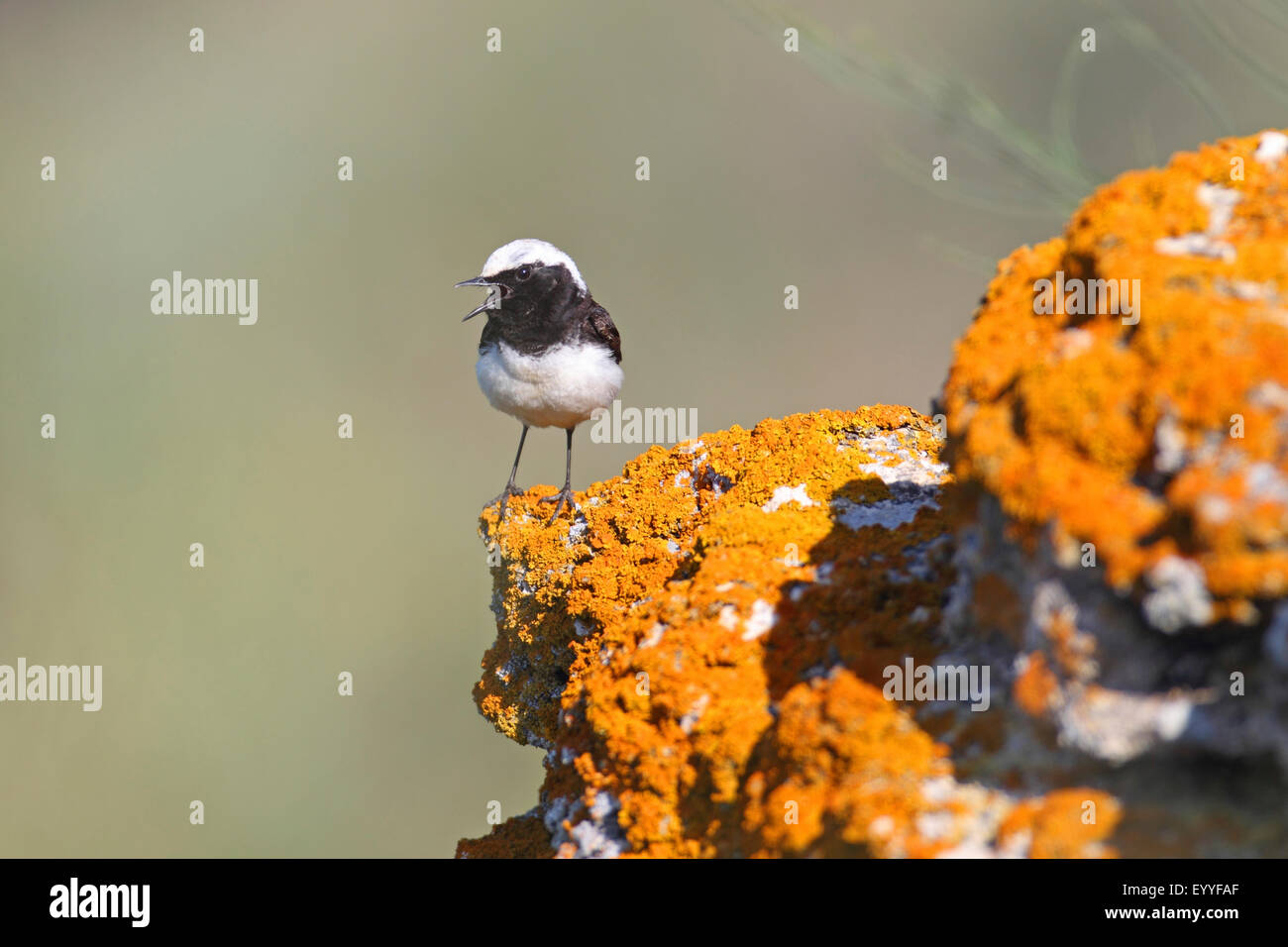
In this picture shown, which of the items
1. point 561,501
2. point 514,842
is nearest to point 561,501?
point 561,501

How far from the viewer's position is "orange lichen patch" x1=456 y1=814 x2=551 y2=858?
3832 mm

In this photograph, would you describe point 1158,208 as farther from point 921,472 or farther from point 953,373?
point 921,472

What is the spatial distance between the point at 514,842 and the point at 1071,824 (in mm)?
2139

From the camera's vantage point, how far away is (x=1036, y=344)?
2.72 m

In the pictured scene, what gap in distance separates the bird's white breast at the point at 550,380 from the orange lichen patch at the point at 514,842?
119 inches

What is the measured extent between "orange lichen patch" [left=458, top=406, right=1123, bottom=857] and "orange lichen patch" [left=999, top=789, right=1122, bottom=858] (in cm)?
11

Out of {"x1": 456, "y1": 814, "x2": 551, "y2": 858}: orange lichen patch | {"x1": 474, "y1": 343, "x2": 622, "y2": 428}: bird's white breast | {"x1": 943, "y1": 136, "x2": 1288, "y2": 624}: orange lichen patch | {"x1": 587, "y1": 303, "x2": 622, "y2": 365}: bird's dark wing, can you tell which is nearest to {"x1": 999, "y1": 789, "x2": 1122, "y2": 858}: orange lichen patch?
{"x1": 943, "y1": 136, "x2": 1288, "y2": 624}: orange lichen patch

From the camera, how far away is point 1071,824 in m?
2.45

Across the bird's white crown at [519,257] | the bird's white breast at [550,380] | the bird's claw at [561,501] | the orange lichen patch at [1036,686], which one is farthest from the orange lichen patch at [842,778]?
the bird's white crown at [519,257]

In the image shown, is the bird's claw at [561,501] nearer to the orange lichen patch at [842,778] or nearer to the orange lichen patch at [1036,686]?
the orange lichen patch at [842,778]

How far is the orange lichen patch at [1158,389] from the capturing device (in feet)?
7.10

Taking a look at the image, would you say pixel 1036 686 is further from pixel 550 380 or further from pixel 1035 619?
pixel 550 380

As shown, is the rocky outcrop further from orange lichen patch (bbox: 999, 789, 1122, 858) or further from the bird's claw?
the bird's claw

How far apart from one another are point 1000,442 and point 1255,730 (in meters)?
0.78
